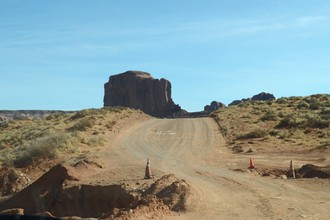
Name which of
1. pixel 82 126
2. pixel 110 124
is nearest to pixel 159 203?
pixel 82 126

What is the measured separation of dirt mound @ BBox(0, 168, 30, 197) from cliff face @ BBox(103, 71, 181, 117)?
107 meters

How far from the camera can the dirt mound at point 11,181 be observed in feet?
73.6

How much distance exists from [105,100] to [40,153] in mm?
114447

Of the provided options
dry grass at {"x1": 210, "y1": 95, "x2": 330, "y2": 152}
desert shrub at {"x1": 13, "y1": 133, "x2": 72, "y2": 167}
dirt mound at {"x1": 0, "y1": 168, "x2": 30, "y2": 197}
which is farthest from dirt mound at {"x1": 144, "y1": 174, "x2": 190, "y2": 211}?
dry grass at {"x1": 210, "y1": 95, "x2": 330, "y2": 152}

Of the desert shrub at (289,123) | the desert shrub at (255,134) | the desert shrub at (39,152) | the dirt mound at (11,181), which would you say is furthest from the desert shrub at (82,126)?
the dirt mound at (11,181)

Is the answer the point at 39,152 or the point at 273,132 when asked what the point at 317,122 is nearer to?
the point at 273,132

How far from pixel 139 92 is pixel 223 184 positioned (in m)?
122

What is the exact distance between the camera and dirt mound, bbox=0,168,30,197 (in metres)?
22.4

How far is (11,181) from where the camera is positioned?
75.5 ft

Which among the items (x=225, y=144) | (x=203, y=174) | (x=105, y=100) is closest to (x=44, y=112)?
(x=105, y=100)

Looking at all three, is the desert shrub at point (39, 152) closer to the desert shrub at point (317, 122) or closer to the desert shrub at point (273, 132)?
the desert shrub at point (273, 132)

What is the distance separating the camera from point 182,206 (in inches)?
531

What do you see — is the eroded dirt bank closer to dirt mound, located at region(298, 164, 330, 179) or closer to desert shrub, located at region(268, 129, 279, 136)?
dirt mound, located at region(298, 164, 330, 179)

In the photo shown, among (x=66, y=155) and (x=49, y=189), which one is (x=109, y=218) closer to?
(x=49, y=189)
